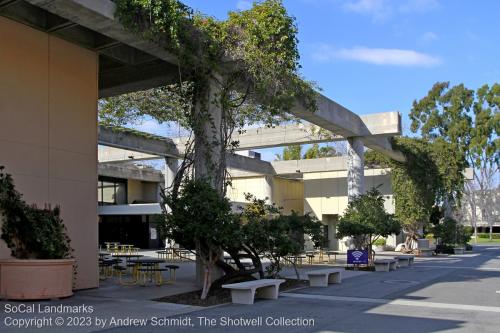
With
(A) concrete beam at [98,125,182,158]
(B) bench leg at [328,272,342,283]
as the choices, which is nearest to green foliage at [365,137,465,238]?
(A) concrete beam at [98,125,182,158]

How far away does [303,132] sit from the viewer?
26.9m

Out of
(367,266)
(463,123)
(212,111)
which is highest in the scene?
(463,123)

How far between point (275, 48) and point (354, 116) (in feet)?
34.8

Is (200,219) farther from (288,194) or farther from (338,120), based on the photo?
(288,194)

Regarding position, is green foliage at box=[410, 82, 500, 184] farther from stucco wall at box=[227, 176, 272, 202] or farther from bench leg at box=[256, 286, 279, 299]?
bench leg at box=[256, 286, 279, 299]

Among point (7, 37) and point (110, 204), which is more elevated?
point (7, 37)

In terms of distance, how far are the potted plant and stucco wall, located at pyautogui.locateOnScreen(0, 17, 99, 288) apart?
465 millimetres

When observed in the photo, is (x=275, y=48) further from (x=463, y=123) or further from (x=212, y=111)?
(x=463, y=123)

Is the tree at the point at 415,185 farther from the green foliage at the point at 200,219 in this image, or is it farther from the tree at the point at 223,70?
the green foliage at the point at 200,219

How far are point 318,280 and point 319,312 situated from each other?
15.0 ft

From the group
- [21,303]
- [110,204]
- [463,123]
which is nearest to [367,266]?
[21,303]

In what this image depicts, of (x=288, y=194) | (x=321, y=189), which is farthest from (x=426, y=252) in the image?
(x=288, y=194)

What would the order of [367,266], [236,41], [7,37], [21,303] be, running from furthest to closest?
1. [367,266]
2. [236,41]
3. [7,37]
4. [21,303]

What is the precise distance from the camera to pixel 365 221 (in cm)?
2088
